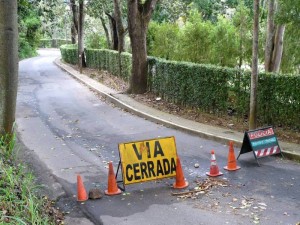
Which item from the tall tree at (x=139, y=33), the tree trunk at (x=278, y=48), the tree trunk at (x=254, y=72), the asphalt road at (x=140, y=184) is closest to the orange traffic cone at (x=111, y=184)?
the asphalt road at (x=140, y=184)

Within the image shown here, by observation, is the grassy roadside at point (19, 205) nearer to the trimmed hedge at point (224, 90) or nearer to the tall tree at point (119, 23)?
the trimmed hedge at point (224, 90)

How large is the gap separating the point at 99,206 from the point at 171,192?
1318 mm

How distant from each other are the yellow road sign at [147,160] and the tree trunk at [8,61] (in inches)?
85.5

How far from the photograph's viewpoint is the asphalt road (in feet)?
20.7

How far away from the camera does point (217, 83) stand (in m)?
12.7

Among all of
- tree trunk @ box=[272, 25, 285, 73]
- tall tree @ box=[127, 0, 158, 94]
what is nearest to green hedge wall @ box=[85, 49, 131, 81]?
tall tree @ box=[127, 0, 158, 94]

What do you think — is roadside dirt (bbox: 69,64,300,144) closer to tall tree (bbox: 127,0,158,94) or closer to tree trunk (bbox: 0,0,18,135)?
tall tree (bbox: 127,0,158,94)

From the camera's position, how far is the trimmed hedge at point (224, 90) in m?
10.5

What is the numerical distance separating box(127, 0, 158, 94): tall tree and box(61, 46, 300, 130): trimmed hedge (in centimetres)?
35

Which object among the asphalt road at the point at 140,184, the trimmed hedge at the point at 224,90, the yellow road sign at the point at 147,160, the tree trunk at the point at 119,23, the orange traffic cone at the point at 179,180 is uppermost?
the tree trunk at the point at 119,23

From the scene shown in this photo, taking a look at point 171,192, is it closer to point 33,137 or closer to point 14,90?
point 14,90

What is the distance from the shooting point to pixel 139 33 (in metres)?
17.1

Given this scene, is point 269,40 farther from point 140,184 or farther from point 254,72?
point 140,184

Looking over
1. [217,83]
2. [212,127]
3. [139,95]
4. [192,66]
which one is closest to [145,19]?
[139,95]
